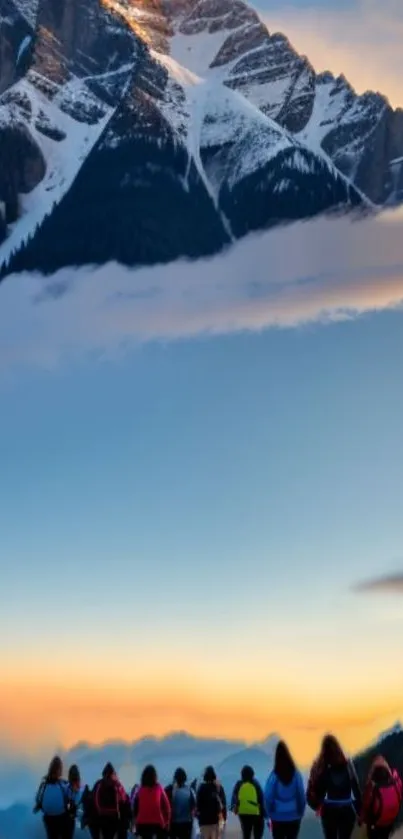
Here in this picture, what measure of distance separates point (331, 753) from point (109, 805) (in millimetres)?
4361

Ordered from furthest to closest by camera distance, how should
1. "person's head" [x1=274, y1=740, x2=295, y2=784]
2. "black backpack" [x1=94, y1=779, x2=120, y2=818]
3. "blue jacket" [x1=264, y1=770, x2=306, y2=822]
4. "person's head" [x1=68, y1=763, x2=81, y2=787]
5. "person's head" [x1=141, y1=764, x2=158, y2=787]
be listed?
"person's head" [x1=68, y1=763, x2=81, y2=787]
"person's head" [x1=141, y1=764, x2=158, y2=787]
"black backpack" [x1=94, y1=779, x2=120, y2=818]
"blue jacket" [x1=264, y1=770, x2=306, y2=822]
"person's head" [x1=274, y1=740, x2=295, y2=784]

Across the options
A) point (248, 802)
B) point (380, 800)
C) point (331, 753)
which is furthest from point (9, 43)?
point (380, 800)

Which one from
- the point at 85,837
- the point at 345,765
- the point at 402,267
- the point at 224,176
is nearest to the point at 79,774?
the point at 85,837

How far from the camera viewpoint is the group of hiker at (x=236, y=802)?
18.1 meters

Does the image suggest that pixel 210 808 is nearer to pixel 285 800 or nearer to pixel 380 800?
pixel 285 800

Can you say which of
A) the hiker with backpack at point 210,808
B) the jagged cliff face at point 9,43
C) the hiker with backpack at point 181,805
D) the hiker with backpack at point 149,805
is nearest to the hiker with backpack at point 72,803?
the hiker with backpack at point 149,805

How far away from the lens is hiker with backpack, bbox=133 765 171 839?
21.5 m

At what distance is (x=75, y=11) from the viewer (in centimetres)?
19988

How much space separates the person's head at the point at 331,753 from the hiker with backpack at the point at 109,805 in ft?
13.7

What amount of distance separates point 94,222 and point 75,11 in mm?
28799

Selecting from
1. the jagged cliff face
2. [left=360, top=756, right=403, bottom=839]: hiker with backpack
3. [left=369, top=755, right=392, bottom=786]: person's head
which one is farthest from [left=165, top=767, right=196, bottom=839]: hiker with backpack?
the jagged cliff face

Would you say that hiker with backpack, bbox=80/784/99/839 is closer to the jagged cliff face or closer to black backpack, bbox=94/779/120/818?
black backpack, bbox=94/779/120/818

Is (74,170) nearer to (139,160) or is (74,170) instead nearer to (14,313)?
(139,160)

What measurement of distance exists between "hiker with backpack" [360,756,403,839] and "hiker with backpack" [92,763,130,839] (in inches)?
173
